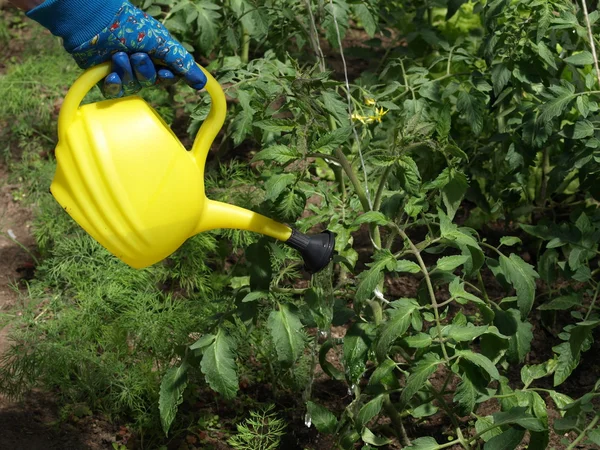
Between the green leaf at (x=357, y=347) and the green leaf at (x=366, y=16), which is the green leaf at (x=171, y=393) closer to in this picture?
the green leaf at (x=357, y=347)

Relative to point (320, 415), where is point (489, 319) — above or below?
above

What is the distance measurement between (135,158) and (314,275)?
2.13ft

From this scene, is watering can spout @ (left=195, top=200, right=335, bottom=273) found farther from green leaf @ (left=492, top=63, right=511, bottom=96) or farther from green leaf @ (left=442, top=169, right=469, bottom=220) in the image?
green leaf @ (left=492, top=63, right=511, bottom=96)

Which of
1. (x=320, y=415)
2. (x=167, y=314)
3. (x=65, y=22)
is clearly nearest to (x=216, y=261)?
(x=167, y=314)

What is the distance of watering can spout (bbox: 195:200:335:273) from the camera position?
6.73 ft

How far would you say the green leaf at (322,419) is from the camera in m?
2.37

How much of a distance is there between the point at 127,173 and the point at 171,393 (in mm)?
635

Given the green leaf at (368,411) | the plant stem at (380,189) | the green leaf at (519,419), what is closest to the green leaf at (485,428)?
the green leaf at (519,419)

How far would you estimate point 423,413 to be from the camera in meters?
2.25

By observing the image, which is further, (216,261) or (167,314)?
(216,261)

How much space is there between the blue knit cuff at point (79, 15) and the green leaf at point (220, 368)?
77 cm

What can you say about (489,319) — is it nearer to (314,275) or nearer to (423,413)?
(423,413)

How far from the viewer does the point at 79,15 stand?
182cm

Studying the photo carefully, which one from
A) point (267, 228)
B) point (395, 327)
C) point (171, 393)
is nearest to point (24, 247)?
point (171, 393)
